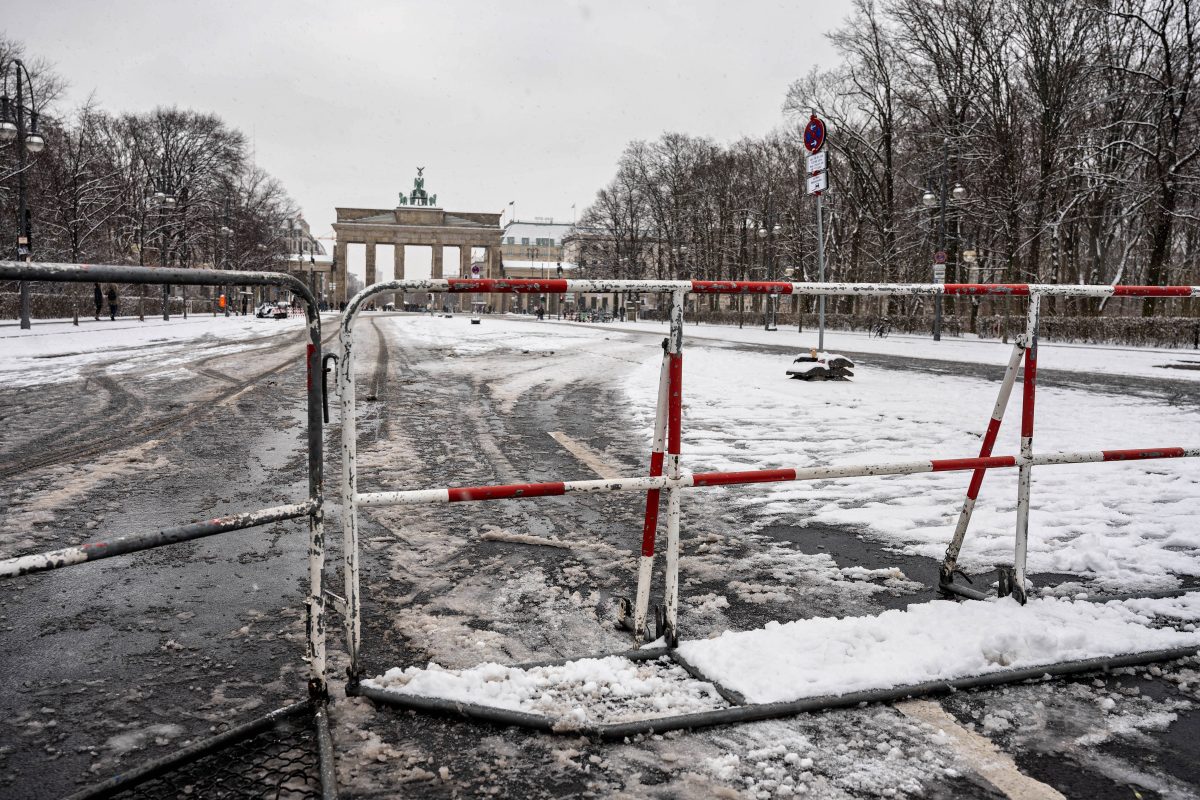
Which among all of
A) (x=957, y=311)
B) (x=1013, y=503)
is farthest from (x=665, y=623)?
(x=957, y=311)

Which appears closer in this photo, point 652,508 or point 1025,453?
point 652,508

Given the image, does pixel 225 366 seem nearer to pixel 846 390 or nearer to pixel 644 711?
pixel 846 390

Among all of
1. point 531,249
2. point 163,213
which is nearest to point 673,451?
point 163,213

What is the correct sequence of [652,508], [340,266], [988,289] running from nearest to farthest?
[652,508], [988,289], [340,266]

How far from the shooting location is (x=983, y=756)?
2746mm

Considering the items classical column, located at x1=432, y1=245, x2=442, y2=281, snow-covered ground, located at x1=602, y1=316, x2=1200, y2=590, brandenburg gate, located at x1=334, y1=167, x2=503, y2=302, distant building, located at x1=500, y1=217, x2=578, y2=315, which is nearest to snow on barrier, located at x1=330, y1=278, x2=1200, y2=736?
snow-covered ground, located at x1=602, y1=316, x2=1200, y2=590

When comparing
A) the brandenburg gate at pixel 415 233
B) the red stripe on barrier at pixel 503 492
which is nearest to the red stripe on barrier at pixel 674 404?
the red stripe on barrier at pixel 503 492

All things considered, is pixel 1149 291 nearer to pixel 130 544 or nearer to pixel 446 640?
pixel 446 640

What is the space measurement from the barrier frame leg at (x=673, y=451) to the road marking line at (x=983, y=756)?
3.03 feet

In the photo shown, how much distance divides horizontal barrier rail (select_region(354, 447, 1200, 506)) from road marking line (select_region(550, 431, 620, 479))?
3277 millimetres

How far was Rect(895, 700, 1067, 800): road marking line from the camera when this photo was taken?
8.27ft

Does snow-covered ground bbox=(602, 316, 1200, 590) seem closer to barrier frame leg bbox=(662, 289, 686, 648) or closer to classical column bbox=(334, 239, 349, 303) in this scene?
barrier frame leg bbox=(662, 289, 686, 648)

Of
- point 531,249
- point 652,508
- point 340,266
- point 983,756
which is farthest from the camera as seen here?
point 531,249

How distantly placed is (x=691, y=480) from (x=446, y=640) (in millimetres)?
1207
